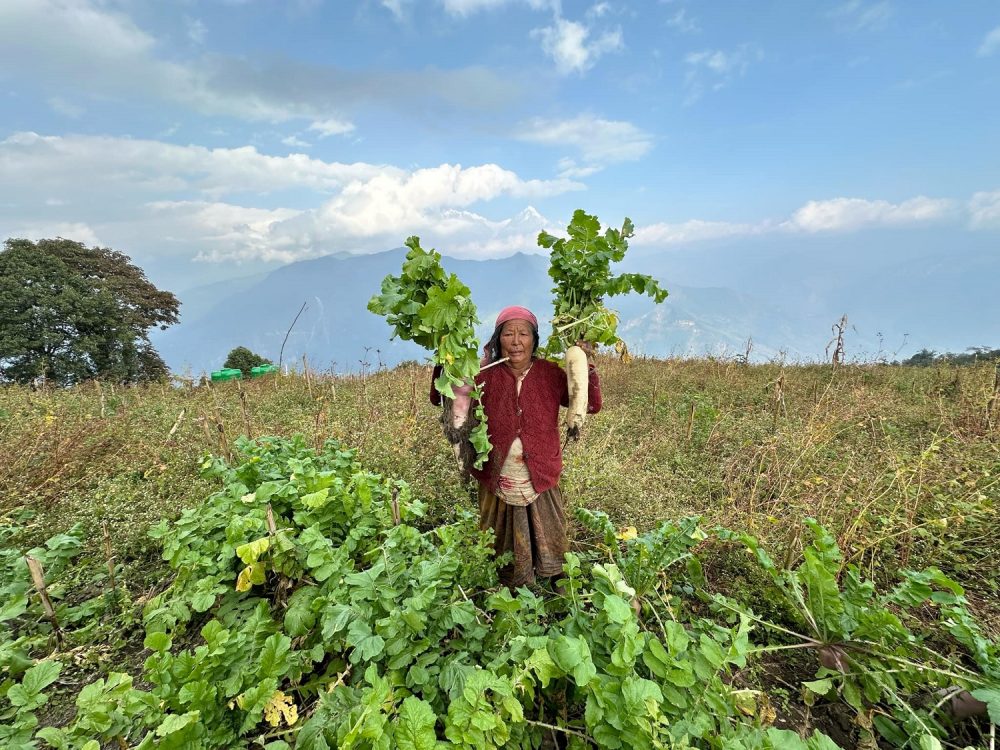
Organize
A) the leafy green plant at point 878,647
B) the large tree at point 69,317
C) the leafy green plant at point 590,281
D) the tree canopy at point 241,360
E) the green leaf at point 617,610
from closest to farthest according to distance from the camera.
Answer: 1. the green leaf at point 617,610
2. the leafy green plant at point 878,647
3. the leafy green plant at point 590,281
4. the large tree at point 69,317
5. the tree canopy at point 241,360

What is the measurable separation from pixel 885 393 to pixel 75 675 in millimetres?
10244

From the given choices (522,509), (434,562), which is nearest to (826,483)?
(522,509)

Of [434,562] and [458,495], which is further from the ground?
[434,562]

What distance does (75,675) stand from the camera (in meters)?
2.35

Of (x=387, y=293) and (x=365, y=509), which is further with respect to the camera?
(x=365, y=509)

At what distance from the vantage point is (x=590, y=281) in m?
2.53

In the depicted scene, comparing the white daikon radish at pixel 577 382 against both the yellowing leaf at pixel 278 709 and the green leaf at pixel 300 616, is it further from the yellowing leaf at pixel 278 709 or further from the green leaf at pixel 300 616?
the yellowing leaf at pixel 278 709

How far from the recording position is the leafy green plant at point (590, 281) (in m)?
2.51

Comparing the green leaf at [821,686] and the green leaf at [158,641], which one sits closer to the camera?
the green leaf at [158,641]

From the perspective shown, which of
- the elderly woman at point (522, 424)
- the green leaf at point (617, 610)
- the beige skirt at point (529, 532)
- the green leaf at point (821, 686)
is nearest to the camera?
the green leaf at point (617, 610)

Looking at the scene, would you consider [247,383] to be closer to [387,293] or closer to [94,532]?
[94,532]

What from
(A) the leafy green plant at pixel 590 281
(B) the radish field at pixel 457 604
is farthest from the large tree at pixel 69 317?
(A) the leafy green plant at pixel 590 281

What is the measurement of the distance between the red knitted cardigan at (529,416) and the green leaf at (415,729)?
1.42 m

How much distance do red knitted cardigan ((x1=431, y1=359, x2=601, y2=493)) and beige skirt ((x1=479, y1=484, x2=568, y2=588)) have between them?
18 cm
